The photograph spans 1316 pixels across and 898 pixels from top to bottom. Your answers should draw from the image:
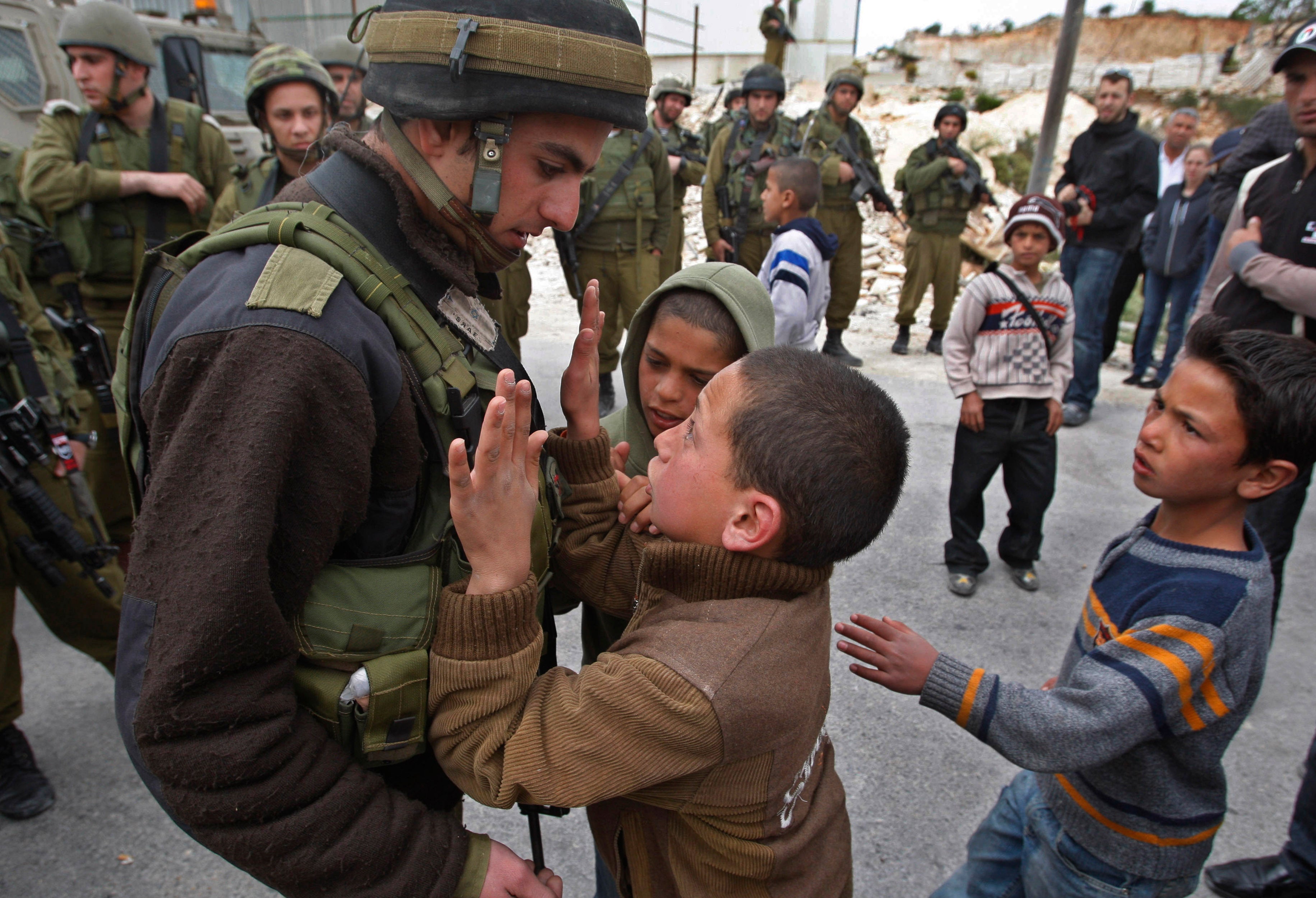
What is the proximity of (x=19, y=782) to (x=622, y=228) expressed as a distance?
4613 millimetres

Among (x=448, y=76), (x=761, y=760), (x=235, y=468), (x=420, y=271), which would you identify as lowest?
(x=761, y=760)

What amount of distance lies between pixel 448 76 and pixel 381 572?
644mm

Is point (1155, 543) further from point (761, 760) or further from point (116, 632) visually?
point (116, 632)

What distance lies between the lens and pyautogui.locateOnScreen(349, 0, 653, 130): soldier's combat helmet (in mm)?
1003

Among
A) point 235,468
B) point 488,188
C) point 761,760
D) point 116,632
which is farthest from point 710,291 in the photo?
point 116,632

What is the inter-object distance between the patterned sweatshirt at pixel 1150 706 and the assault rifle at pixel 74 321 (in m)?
3.20

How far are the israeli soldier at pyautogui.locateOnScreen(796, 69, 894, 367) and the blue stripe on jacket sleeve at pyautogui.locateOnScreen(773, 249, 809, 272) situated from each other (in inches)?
124

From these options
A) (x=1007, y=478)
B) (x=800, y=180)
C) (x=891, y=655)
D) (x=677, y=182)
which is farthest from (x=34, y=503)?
(x=677, y=182)

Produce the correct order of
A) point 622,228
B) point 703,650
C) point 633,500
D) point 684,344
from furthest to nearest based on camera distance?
point 622,228 → point 684,344 → point 633,500 → point 703,650

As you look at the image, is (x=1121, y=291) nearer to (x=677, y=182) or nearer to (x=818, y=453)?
(x=677, y=182)

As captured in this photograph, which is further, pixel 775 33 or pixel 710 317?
pixel 775 33

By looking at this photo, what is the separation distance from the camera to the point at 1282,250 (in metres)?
2.69

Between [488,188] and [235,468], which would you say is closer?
[235,468]

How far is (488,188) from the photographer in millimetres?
1064
